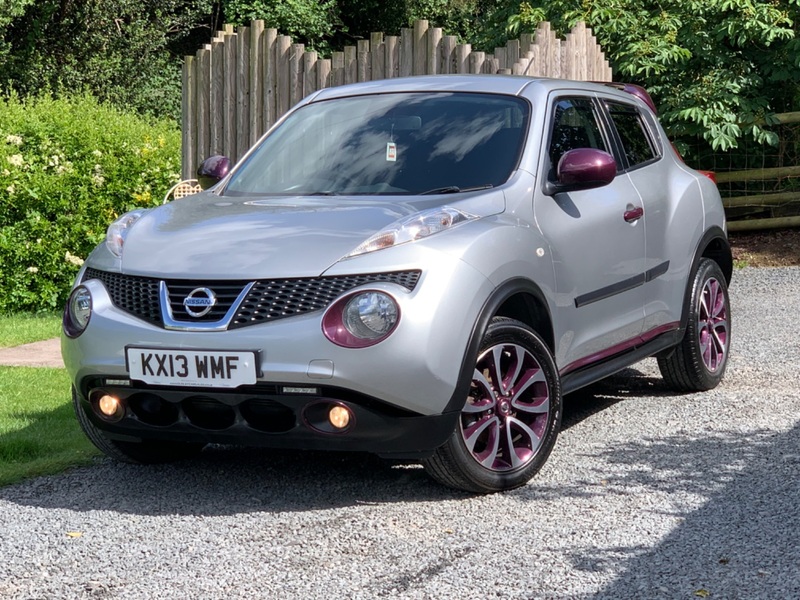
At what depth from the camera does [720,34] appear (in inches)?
604

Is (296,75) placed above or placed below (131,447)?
above

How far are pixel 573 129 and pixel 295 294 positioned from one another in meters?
2.16

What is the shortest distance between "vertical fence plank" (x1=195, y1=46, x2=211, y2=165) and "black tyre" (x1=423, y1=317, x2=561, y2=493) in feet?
22.7

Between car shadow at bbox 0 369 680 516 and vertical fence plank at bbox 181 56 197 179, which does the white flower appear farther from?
car shadow at bbox 0 369 680 516

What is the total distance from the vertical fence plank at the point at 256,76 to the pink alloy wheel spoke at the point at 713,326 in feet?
17.1

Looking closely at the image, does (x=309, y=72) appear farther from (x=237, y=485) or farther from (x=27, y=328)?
(x=237, y=485)

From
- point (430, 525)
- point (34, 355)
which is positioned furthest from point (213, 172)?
point (34, 355)

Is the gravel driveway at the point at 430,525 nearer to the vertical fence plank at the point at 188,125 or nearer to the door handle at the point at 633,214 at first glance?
the door handle at the point at 633,214

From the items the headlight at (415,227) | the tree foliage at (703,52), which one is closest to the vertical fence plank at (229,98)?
the tree foliage at (703,52)

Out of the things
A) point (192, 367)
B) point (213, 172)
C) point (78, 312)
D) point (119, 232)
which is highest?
point (213, 172)

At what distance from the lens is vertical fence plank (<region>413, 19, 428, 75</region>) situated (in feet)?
34.7

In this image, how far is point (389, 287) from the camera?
191 inches

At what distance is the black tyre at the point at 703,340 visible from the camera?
23.8 feet

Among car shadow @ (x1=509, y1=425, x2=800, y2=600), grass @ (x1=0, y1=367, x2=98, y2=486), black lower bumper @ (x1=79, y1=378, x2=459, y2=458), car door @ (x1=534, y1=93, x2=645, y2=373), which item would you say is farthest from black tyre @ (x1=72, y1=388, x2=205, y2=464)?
car door @ (x1=534, y1=93, x2=645, y2=373)
